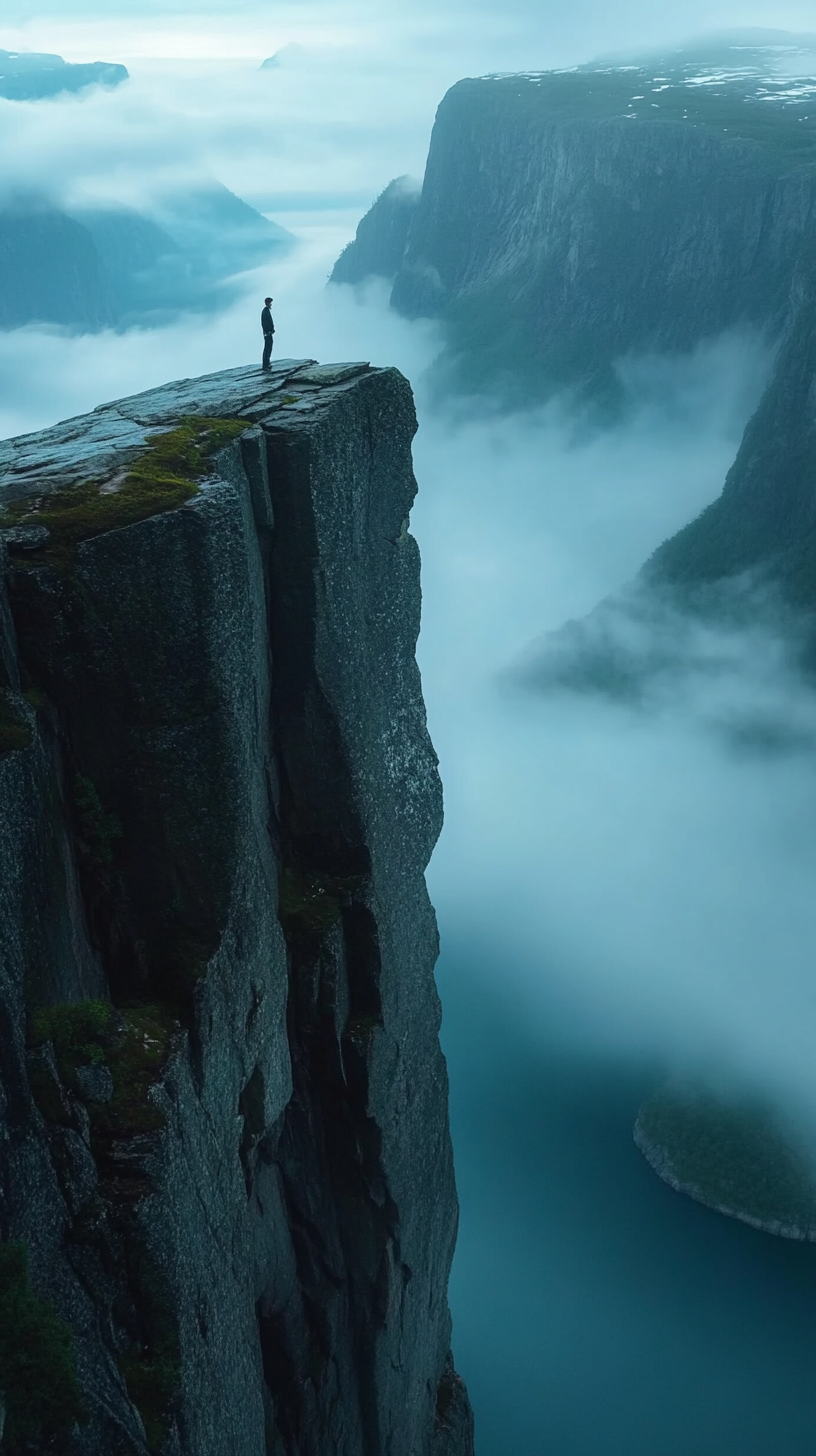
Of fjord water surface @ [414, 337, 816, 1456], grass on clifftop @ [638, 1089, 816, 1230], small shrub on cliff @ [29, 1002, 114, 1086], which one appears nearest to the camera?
small shrub on cliff @ [29, 1002, 114, 1086]

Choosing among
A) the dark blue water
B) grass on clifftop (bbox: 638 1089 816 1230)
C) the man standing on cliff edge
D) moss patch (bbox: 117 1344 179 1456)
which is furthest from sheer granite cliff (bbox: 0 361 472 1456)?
grass on clifftop (bbox: 638 1089 816 1230)

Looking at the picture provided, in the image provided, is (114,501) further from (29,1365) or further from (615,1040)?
(615,1040)

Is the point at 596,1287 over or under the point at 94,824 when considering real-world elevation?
under

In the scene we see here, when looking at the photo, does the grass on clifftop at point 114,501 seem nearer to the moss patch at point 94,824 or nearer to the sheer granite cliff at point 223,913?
the sheer granite cliff at point 223,913

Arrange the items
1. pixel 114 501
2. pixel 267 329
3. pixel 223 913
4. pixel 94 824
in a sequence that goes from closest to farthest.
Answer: pixel 114 501
pixel 94 824
pixel 223 913
pixel 267 329

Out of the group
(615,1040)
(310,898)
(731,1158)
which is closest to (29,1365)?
(310,898)

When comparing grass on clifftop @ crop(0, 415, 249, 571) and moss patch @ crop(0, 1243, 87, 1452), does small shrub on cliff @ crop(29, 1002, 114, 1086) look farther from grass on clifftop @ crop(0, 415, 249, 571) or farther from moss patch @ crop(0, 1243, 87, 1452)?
grass on clifftop @ crop(0, 415, 249, 571)
